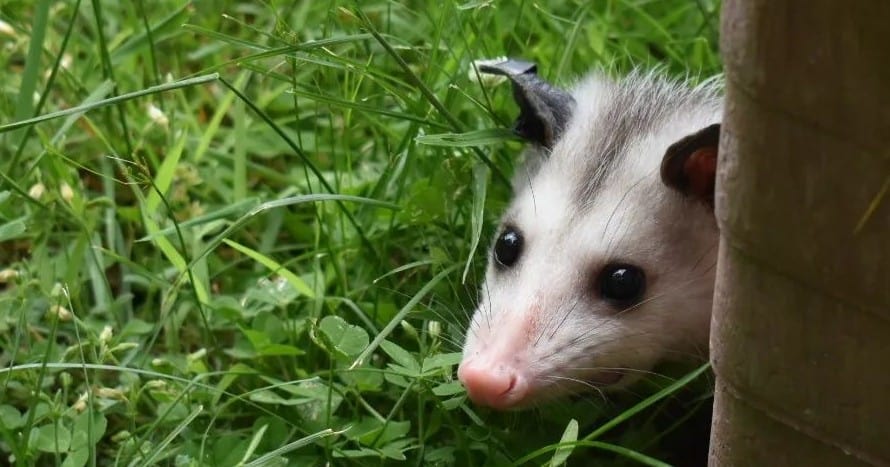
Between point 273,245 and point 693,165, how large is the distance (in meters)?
1.07

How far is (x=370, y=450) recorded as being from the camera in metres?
1.98

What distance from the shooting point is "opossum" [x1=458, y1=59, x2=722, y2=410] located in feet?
6.39

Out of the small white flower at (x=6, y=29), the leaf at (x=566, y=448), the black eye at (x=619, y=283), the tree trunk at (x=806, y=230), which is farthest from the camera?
the small white flower at (x=6, y=29)

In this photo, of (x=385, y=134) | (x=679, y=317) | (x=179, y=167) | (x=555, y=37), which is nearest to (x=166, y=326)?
(x=179, y=167)

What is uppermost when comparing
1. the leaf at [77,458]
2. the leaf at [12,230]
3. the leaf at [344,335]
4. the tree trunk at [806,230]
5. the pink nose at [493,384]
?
the tree trunk at [806,230]

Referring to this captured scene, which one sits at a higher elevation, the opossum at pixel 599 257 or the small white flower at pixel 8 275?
the opossum at pixel 599 257

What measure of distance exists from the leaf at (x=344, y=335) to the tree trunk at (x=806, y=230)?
703mm

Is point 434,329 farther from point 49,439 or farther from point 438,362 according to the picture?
point 49,439

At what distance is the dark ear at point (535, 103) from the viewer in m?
2.23

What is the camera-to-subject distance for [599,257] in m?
2.05

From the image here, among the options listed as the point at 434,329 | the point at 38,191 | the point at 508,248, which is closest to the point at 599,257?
the point at 508,248

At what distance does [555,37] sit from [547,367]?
4.35 feet

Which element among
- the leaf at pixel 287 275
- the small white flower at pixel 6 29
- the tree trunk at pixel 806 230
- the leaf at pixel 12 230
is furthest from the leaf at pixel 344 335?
the small white flower at pixel 6 29

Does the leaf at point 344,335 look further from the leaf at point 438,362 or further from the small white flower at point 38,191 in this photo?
the small white flower at point 38,191
